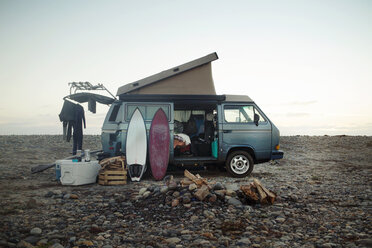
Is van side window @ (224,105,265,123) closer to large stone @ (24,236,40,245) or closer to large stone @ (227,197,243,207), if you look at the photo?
large stone @ (227,197,243,207)

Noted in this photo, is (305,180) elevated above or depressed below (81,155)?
below

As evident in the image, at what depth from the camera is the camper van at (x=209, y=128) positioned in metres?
8.54

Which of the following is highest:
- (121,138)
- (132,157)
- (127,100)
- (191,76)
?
(191,76)

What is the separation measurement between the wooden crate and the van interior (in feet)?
6.74

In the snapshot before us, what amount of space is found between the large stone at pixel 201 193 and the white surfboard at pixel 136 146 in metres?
3.02

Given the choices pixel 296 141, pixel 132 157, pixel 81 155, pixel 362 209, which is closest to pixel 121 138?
pixel 132 157

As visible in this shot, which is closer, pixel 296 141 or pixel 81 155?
pixel 81 155

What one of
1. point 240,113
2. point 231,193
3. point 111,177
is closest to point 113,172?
point 111,177

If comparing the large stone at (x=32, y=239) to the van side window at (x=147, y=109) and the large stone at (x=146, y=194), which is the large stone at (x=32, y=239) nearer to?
the large stone at (x=146, y=194)

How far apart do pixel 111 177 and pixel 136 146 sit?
1.19m

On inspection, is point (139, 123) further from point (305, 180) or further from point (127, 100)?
point (305, 180)

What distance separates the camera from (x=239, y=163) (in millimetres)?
8945

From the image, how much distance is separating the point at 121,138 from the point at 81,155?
1.22 m

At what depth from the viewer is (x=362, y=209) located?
5367mm
